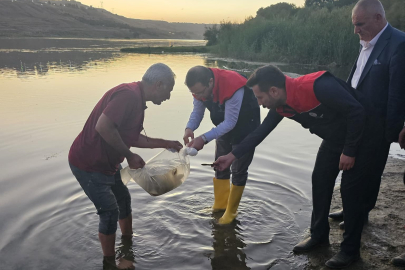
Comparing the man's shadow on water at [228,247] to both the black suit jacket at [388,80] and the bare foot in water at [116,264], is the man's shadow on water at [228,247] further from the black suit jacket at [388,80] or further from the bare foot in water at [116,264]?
the black suit jacket at [388,80]

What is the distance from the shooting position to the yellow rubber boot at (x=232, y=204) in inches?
167

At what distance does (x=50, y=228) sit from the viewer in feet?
13.4

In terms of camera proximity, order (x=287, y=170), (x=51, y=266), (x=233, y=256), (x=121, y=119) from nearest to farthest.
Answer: (x=121, y=119)
(x=51, y=266)
(x=233, y=256)
(x=287, y=170)

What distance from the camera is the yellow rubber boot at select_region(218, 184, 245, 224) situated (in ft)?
13.9

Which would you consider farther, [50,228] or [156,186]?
[50,228]

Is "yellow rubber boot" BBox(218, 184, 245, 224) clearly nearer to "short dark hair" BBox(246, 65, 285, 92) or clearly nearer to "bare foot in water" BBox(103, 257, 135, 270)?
"bare foot in water" BBox(103, 257, 135, 270)

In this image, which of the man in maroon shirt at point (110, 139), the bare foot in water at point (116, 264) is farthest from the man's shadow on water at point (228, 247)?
the man in maroon shirt at point (110, 139)

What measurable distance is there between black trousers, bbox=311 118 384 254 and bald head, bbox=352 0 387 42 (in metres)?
0.87

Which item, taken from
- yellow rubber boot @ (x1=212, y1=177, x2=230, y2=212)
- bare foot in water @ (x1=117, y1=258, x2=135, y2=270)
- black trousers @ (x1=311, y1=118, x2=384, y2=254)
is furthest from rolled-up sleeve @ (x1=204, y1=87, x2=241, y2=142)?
bare foot in water @ (x1=117, y1=258, x2=135, y2=270)

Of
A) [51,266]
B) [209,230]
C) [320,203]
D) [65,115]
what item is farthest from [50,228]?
[65,115]

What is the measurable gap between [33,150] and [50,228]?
8.92ft

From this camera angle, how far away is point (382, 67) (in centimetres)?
314

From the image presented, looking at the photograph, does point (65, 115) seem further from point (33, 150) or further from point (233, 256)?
point (233, 256)

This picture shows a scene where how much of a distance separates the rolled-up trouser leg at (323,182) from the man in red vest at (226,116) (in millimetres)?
832
